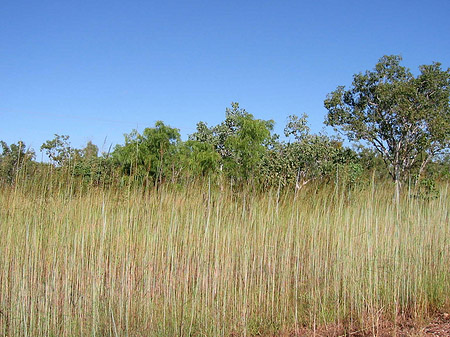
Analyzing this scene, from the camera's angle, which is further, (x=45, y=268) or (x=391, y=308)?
(x=391, y=308)

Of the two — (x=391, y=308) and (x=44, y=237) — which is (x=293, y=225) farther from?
(x=44, y=237)

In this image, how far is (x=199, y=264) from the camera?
329cm

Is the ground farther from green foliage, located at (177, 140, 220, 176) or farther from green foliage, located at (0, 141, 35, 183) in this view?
green foliage, located at (177, 140, 220, 176)

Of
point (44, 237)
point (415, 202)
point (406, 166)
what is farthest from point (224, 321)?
point (406, 166)

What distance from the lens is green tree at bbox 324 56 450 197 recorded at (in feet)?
61.3

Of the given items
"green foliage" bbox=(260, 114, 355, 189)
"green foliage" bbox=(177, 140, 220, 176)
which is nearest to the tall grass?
"green foliage" bbox=(177, 140, 220, 176)

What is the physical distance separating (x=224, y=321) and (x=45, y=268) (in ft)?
4.61

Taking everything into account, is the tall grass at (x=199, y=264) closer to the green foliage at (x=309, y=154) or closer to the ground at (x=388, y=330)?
the ground at (x=388, y=330)

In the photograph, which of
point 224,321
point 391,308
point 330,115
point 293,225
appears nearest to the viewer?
point 224,321

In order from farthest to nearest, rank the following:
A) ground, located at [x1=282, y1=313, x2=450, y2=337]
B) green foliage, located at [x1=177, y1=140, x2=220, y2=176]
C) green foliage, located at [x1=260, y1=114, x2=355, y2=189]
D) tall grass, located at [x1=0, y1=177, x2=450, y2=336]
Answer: green foliage, located at [x1=260, y1=114, x2=355, y2=189]
green foliage, located at [x1=177, y1=140, x2=220, y2=176]
ground, located at [x1=282, y1=313, x2=450, y2=337]
tall grass, located at [x1=0, y1=177, x2=450, y2=336]

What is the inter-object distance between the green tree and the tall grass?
15276mm

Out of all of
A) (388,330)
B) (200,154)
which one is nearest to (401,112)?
(200,154)

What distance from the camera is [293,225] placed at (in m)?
3.98

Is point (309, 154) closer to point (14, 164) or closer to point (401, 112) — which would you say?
point (401, 112)
